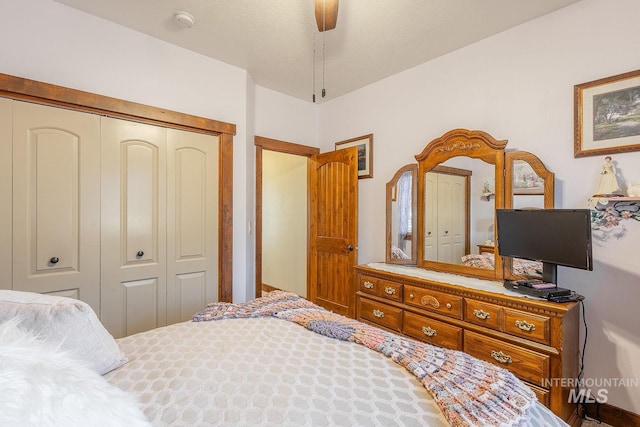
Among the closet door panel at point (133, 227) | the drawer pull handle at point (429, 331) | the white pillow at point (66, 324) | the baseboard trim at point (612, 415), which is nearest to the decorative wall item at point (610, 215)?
the baseboard trim at point (612, 415)

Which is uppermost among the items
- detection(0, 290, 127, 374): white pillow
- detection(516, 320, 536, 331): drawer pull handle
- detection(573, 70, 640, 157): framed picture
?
detection(573, 70, 640, 157): framed picture

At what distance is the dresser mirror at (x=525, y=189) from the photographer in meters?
2.02

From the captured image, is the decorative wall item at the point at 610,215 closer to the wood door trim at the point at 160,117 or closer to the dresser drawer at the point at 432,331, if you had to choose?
the dresser drawer at the point at 432,331

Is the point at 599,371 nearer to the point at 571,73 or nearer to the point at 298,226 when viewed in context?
the point at 571,73

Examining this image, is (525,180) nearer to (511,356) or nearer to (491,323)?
(491,323)

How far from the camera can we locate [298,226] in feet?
13.8

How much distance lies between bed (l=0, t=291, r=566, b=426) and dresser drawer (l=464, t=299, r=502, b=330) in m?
0.86

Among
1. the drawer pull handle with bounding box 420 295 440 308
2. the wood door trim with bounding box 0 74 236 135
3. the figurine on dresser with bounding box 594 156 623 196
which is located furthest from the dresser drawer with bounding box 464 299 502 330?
the wood door trim with bounding box 0 74 236 135

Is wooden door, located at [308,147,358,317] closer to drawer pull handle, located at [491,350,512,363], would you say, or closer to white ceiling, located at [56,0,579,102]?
white ceiling, located at [56,0,579,102]

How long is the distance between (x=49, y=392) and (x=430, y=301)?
2.13m

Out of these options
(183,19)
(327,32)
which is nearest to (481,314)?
(327,32)

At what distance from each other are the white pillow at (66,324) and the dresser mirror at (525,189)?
7.80ft

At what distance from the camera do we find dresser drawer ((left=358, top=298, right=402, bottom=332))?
240 cm

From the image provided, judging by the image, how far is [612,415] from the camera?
6.03 feet
